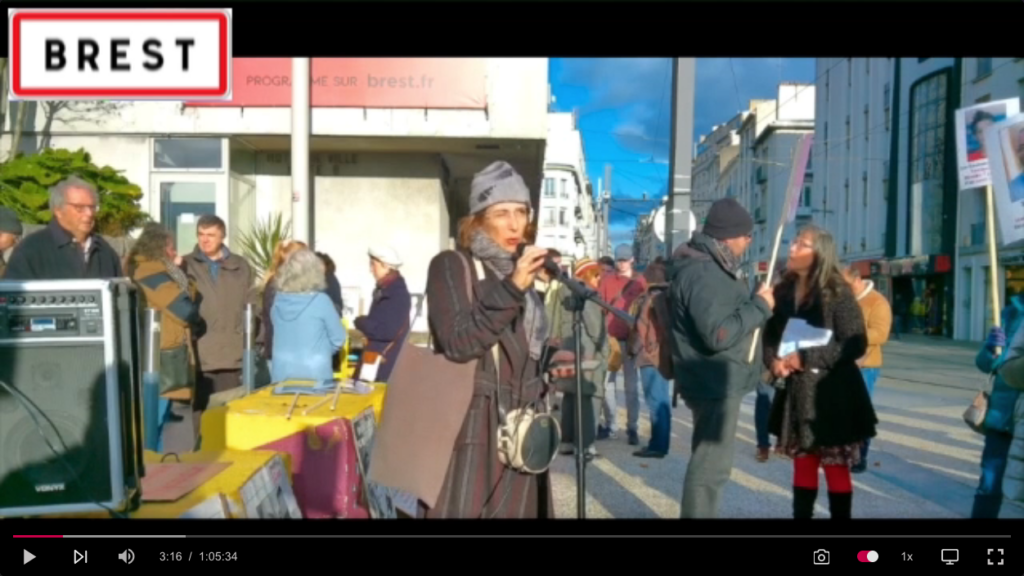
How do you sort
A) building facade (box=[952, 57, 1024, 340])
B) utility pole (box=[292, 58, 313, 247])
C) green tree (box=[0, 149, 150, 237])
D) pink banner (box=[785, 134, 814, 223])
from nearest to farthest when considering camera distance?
1. building facade (box=[952, 57, 1024, 340])
2. utility pole (box=[292, 58, 313, 247])
3. green tree (box=[0, 149, 150, 237])
4. pink banner (box=[785, 134, 814, 223])

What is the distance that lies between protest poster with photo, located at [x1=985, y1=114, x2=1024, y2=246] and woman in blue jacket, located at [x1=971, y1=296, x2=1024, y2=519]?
54cm

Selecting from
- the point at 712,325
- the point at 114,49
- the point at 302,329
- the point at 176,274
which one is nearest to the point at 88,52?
the point at 114,49

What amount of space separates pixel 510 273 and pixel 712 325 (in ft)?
3.62

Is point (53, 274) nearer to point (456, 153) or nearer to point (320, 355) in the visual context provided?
point (320, 355)

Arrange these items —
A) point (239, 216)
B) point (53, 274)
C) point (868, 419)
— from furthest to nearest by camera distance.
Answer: point (239, 216) → point (868, 419) → point (53, 274)

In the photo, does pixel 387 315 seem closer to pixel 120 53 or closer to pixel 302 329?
pixel 302 329

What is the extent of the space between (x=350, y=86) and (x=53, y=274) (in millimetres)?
1387

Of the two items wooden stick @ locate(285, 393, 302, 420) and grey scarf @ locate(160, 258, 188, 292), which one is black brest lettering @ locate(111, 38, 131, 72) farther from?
grey scarf @ locate(160, 258, 188, 292)

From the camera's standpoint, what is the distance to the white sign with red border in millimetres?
2271

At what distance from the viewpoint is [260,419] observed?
11.5ft

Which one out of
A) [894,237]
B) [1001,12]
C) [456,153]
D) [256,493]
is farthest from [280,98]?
[894,237]

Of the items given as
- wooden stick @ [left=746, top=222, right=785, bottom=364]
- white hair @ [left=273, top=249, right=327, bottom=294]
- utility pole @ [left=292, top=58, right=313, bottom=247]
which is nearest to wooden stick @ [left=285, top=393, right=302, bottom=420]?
white hair @ [left=273, top=249, right=327, bottom=294]

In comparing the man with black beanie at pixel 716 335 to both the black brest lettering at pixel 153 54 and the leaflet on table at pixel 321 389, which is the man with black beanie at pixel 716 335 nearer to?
the leaflet on table at pixel 321 389
